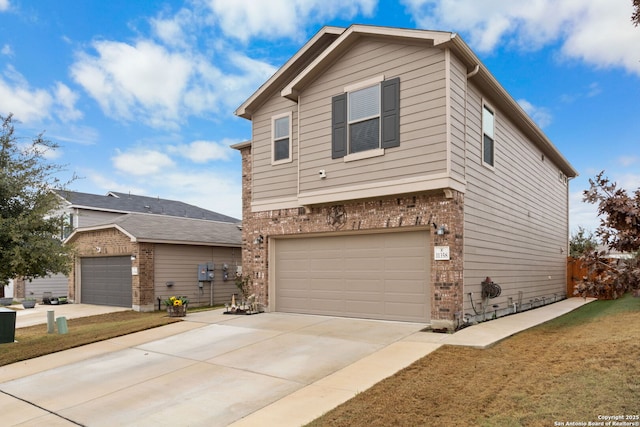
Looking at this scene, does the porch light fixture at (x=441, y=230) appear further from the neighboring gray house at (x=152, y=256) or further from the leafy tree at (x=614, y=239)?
the neighboring gray house at (x=152, y=256)

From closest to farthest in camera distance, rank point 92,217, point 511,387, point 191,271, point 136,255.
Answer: point 511,387 < point 136,255 < point 191,271 < point 92,217

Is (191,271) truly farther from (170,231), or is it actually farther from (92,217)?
(92,217)

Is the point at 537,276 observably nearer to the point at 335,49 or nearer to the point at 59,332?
the point at 335,49

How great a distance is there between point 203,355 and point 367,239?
469 cm

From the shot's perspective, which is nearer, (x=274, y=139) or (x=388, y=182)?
(x=388, y=182)

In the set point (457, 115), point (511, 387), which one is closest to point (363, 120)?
point (457, 115)

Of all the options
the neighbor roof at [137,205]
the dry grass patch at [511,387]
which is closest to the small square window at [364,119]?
the dry grass patch at [511,387]

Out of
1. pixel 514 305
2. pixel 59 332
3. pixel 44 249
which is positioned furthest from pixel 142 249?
pixel 514 305

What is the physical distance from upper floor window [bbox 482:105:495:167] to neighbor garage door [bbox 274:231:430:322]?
3.01 m

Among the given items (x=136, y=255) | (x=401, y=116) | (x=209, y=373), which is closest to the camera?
(x=209, y=373)

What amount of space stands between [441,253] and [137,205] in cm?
2475

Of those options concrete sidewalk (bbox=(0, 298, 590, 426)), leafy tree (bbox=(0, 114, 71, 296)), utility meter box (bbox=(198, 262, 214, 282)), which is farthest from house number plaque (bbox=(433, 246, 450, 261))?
utility meter box (bbox=(198, 262, 214, 282))

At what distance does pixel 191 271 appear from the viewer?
1859 cm

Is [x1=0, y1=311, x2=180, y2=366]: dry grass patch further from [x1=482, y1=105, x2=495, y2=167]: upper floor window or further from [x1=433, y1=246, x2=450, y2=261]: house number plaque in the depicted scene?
[x1=482, y1=105, x2=495, y2=167]: upper floor window
